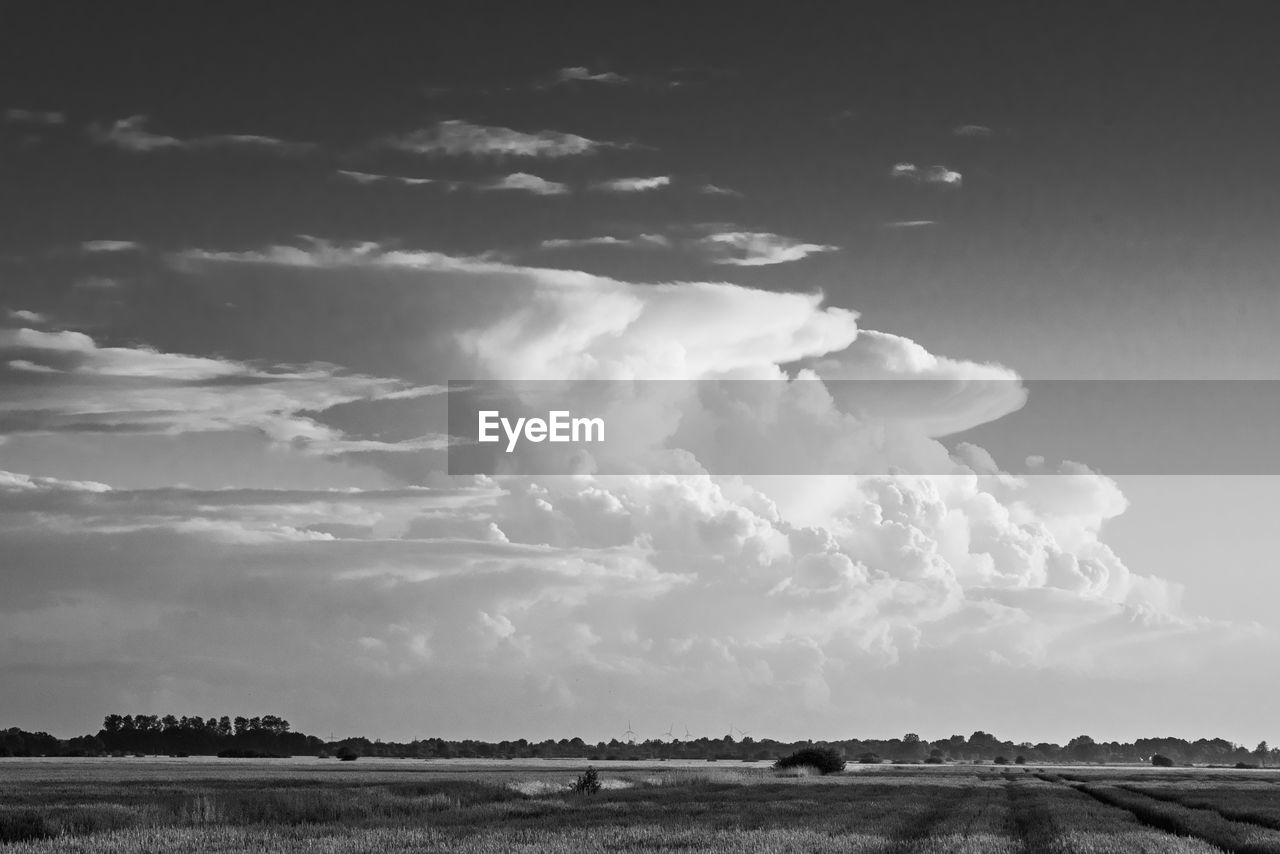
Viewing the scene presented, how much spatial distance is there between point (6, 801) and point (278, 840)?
80.5 ft

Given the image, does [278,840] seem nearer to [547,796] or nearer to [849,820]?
[849,820]

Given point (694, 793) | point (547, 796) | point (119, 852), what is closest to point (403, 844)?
point (119, 852)

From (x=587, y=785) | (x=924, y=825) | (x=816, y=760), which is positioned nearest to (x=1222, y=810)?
(x=924, y=825)

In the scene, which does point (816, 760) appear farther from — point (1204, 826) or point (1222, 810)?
point (1204, 826)

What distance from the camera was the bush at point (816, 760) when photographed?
135 metres

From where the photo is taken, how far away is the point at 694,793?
238ft

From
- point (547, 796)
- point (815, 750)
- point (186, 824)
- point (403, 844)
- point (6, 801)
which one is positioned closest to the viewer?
point (403, 844)

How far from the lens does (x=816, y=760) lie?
13538 centimetres

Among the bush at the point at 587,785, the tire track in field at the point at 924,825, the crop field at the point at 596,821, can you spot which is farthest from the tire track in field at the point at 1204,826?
the bush at the point at 587,785

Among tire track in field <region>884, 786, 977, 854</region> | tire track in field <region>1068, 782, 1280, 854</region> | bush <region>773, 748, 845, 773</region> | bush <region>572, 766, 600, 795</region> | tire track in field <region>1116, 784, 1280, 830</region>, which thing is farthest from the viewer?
bush <region>773, 748, 845, 773</region>

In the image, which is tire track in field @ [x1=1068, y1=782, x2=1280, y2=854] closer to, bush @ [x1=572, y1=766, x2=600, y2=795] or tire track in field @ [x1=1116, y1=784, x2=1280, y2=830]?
tire track in field @ [x1=1116, y1=784, x2=1280, y2=830]

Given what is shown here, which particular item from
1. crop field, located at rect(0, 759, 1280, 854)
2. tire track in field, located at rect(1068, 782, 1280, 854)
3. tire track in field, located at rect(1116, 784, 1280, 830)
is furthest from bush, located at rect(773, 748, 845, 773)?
tire track in field, located at rect(1068, 782, 1280, 854)

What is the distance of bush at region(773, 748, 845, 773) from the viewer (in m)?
135

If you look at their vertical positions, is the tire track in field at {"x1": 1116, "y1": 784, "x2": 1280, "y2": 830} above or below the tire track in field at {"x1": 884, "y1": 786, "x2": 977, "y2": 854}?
below
